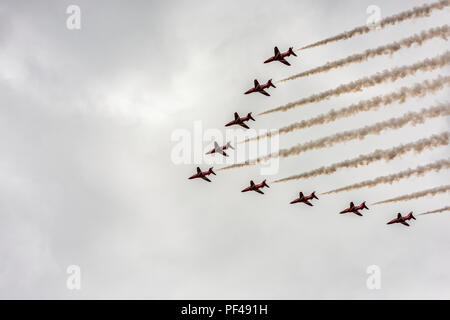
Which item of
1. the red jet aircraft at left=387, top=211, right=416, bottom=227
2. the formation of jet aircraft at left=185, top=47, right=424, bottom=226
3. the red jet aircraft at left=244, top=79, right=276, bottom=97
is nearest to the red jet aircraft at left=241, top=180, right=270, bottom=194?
the formation of jet aircraft at left=185, top=47, right=424, bottom=226

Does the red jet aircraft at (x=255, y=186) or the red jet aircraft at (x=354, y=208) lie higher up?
the red jet aircraft at (x=255, y=186)

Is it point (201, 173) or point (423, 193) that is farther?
point (201, 173)

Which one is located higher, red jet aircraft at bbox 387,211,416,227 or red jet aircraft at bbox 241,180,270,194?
red jet aircraft at bbox 241,180,270,194

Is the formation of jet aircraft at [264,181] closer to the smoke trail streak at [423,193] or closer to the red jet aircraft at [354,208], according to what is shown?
the red jet aircraft at [354,208]

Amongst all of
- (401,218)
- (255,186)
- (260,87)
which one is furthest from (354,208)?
(260,87)

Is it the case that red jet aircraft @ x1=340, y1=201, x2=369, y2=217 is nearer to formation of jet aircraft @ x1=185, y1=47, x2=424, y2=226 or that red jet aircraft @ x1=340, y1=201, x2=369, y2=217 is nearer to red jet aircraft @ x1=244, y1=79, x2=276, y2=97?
formation of jet aircraft @ x1=185, y1=47, x2=424, y2=226

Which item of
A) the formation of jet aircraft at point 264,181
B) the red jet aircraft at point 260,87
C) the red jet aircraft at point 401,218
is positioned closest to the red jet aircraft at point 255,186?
the formation of jet aircraft at point 264,181

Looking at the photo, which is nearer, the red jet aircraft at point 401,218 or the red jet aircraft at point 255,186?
the red jet aircraft at point 401,218

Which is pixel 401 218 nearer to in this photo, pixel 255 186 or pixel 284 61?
pixel 255 186
